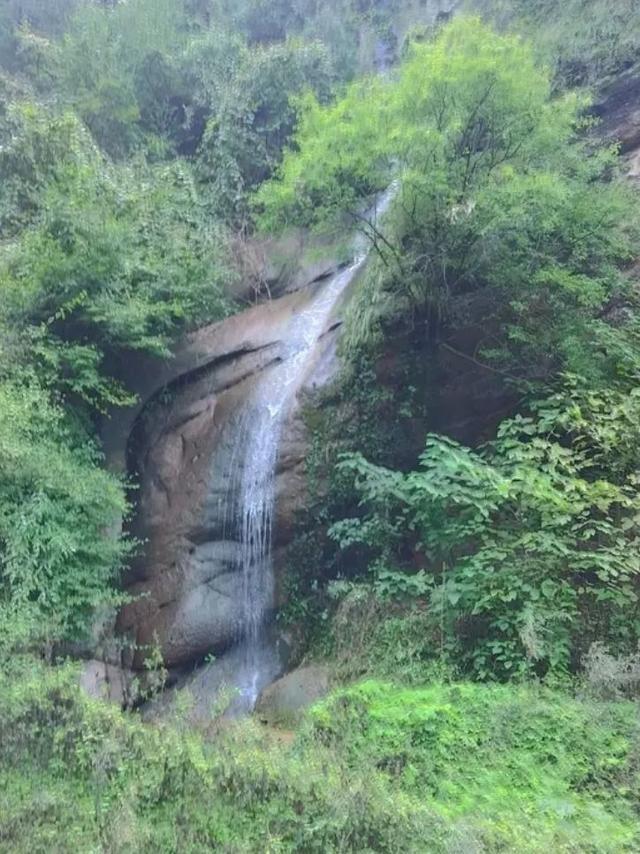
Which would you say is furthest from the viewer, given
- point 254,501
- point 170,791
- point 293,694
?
point 254,501

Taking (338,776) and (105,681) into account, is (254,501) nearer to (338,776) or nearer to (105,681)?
(105,681)

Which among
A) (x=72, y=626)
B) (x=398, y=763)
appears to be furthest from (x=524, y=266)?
(x=72, y=626)

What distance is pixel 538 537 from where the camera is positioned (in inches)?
319

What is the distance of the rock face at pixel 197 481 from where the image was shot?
36.1 feet

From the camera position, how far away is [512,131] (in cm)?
1057

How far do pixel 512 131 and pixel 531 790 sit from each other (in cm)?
840

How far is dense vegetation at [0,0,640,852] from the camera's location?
5918 mm

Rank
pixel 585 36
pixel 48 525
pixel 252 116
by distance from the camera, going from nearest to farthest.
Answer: pixel 48 525
pixel 585 36
pixel 252 116

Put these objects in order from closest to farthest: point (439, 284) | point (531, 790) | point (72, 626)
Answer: point (531, 790) < point (72, 626) < point (439, 284)

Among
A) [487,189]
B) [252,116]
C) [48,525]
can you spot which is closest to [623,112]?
[487,189]

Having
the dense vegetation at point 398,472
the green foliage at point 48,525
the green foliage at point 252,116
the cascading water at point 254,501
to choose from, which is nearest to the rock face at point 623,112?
the dense vegetation at point 398,472

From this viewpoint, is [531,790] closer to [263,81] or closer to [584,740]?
[584,740]

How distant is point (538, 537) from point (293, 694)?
372cm

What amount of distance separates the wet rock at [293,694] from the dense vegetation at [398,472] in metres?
0.31
